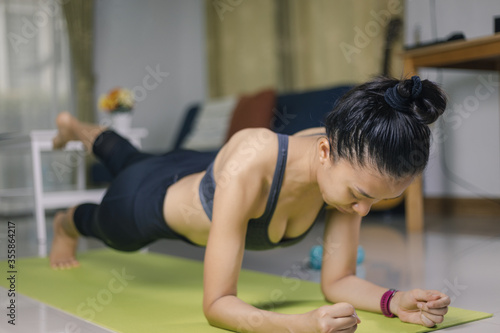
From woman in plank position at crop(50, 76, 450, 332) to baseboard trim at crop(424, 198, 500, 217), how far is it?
220 cm

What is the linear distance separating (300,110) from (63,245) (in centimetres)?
201

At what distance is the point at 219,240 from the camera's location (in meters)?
1.17

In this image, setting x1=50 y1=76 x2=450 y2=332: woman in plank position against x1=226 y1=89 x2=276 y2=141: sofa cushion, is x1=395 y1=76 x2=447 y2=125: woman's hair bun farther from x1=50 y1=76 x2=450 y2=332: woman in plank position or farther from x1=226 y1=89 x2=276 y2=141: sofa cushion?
x1=226 y1=89 x2=276 y2=141: sofa cushion

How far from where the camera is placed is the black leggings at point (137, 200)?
162cm

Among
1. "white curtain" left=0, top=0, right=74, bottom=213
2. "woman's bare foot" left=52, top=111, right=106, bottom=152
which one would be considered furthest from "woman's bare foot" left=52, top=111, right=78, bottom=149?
"white curtain" left=0, top=0, right=74, bottom=213

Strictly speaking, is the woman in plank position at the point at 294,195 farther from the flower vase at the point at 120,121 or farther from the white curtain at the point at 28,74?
the white curtain at the point at 28,74

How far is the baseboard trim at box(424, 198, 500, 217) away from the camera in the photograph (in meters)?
3.41

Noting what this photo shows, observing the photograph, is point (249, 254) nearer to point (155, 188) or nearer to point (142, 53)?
point (155, 188)

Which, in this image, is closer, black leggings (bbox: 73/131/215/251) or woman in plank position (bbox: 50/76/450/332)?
woman in plank position (bbox: 50/76/450/332)

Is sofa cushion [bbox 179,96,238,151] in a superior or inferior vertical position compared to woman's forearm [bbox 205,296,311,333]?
superior

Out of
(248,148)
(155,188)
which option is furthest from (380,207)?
(248,148)

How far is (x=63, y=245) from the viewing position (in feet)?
7.11

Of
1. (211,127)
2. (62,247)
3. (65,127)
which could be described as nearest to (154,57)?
(211,127)

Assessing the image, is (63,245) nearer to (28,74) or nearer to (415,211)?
(415,211)
